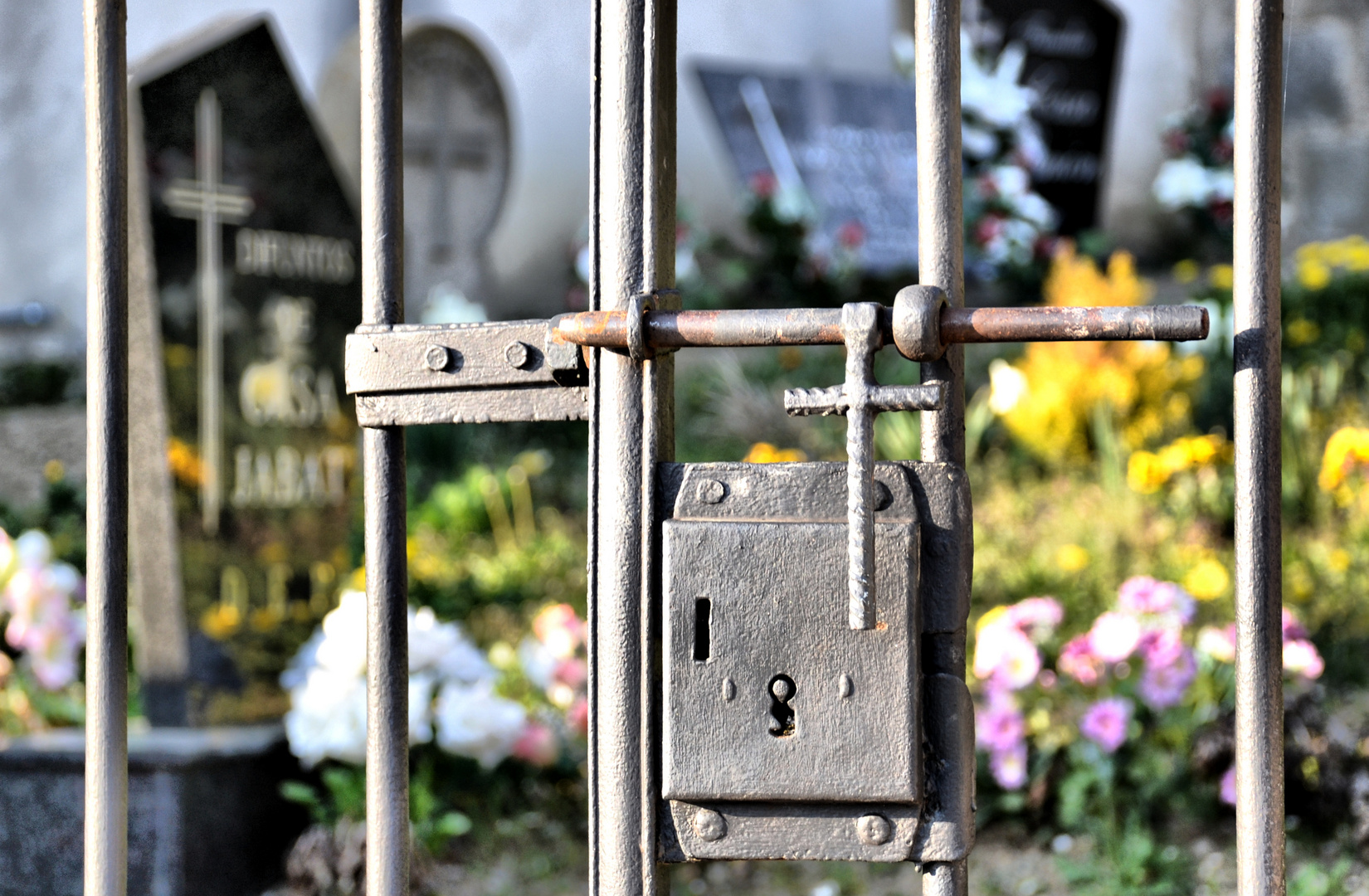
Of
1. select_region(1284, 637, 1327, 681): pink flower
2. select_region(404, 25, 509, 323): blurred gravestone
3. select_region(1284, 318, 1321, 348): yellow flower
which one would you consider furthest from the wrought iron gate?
select_region(404, 25, 509, 323): blurred gravestone

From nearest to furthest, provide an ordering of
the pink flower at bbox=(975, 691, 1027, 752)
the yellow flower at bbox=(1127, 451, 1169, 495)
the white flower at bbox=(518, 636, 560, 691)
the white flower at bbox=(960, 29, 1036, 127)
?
1. the pink flower at bbox=(975, 691, 1027, 752)
2. the white flower at bbox=(518, 636, 560, 691)
3. the yellow flower at bbox=(1127, 451, 1169, 495)
4. the white flower at bbox=(960, 29, 1036, 127)

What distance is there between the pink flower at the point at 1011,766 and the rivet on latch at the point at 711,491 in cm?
159

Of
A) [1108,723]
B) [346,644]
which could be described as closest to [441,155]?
[346,644]

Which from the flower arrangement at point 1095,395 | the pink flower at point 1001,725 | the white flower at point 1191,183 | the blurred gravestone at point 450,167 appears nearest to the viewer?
the pink flower at point 1001,725

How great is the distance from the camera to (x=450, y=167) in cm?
530

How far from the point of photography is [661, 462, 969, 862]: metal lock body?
1.94ft

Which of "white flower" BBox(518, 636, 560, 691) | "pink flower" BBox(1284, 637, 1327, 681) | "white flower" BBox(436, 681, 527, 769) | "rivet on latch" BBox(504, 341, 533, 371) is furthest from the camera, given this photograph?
"white flower" BBox(518, 636, 560, 691)

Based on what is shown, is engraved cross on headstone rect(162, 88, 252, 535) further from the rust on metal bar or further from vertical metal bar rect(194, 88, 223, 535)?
the rust on metal bar

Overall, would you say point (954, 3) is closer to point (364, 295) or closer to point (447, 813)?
point (364, 295)

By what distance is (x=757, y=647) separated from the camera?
60 cm

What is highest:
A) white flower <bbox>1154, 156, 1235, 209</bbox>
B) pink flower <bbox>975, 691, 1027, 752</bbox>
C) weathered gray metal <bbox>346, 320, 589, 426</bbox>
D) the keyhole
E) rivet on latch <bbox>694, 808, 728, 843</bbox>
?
white flower <bbox>1154, 156, 1235, 209</bbox>

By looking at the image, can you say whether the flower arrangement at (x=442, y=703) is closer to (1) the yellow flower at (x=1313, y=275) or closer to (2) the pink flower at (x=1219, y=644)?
(2) the pink flower at (x=1219, y=644)

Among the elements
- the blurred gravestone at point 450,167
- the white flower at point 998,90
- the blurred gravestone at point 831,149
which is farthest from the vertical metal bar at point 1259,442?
the white flower at point 998,90

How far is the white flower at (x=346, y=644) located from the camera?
86.0 inches
